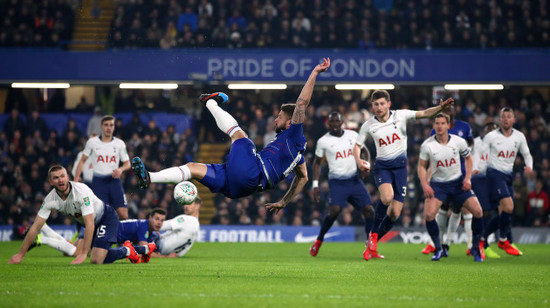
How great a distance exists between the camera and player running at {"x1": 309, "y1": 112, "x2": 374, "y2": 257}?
15.6 m

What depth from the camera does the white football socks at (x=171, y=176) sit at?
9211mm

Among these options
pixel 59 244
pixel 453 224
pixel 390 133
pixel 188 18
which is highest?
pixel 188 18

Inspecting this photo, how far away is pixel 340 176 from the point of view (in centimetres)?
1582

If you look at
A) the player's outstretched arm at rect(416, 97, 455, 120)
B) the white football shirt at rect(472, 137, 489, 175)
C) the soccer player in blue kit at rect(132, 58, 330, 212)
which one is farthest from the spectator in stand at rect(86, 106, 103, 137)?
the soccer player in blue kit at rect(132, 58, 330, 212)

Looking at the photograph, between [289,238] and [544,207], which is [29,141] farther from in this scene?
[544,207]

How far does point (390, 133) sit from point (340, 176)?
252 centimetres

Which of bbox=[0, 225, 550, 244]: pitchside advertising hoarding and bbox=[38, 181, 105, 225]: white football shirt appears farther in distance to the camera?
bbox=[0, 225, 550, 244]: pitchside advertising hoarding

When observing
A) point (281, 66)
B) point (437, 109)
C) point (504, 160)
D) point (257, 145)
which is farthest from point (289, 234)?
point (437, 109)

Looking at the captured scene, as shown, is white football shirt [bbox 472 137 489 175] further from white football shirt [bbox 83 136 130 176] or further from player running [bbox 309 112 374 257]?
white football shirt [bbox 83 136 130 176]

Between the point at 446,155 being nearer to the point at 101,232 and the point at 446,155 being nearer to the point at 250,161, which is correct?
the point at 250,161

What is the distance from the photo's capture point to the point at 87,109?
90.5ft

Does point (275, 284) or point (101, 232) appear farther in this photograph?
point (101, 232)

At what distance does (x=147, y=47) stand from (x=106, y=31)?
2381 mm

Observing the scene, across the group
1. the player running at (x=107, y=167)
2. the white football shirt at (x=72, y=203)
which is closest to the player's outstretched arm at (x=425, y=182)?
the white football shirt at (x=72, y=203)
